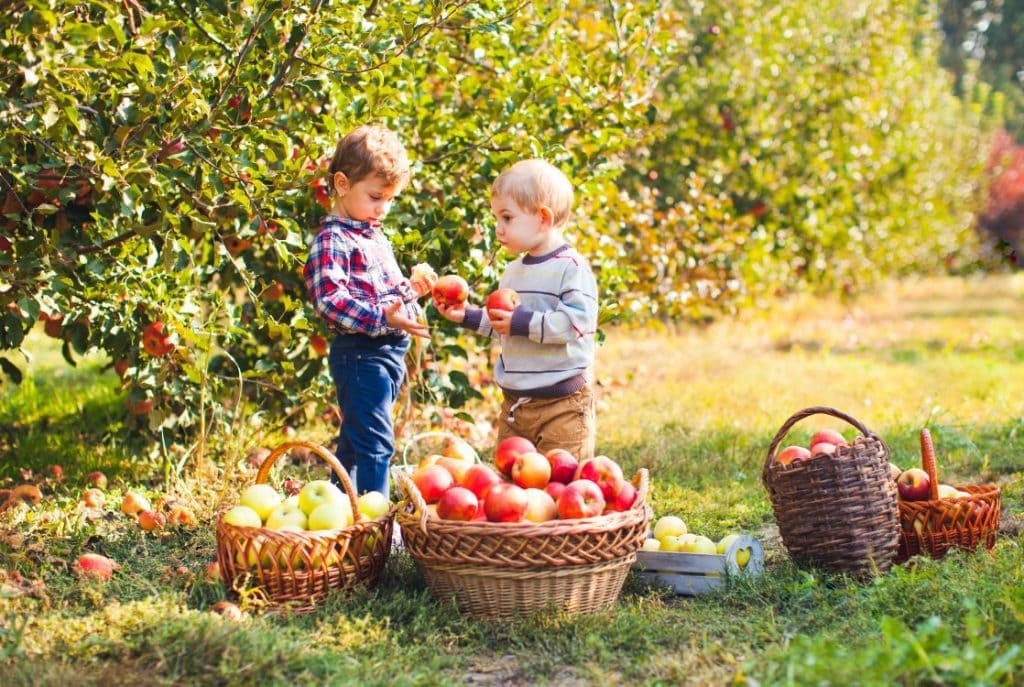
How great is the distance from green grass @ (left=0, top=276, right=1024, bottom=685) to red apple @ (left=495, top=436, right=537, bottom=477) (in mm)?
454

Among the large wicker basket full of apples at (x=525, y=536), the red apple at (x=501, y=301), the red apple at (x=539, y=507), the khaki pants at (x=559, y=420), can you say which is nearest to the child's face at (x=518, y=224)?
the red apple at (x=501, y=301)

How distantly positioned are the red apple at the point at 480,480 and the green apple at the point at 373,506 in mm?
277

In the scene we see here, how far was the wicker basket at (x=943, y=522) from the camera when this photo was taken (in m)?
3.55

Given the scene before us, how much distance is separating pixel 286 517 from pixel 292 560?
0.22 metres

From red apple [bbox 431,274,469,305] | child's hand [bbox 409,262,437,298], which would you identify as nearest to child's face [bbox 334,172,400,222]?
child's hand [bbox 409,262,437,298]

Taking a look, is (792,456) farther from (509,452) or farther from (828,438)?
(509,452)

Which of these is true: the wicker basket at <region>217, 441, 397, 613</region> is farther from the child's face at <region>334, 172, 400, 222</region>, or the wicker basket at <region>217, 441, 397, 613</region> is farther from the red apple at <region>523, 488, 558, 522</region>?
the child's face at <region>334, 172, 400, 222</region>

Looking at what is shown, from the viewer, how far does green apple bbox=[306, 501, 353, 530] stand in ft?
10.6

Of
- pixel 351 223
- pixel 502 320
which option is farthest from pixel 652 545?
pixel 351 223

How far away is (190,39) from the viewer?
380 centimetres

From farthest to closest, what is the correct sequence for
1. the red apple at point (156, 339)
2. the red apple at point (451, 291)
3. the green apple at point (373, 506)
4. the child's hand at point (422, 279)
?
the red apple at point (156, 339)
the child's hand at point (422, 279)
the red apple at point (451, 291)
the green apple at point (373, 506)

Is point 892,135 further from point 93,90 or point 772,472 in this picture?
point 93,90

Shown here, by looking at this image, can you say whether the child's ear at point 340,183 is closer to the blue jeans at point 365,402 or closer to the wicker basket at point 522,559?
the blue jeans at point 365,402

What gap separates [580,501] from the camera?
3111 millimetres
